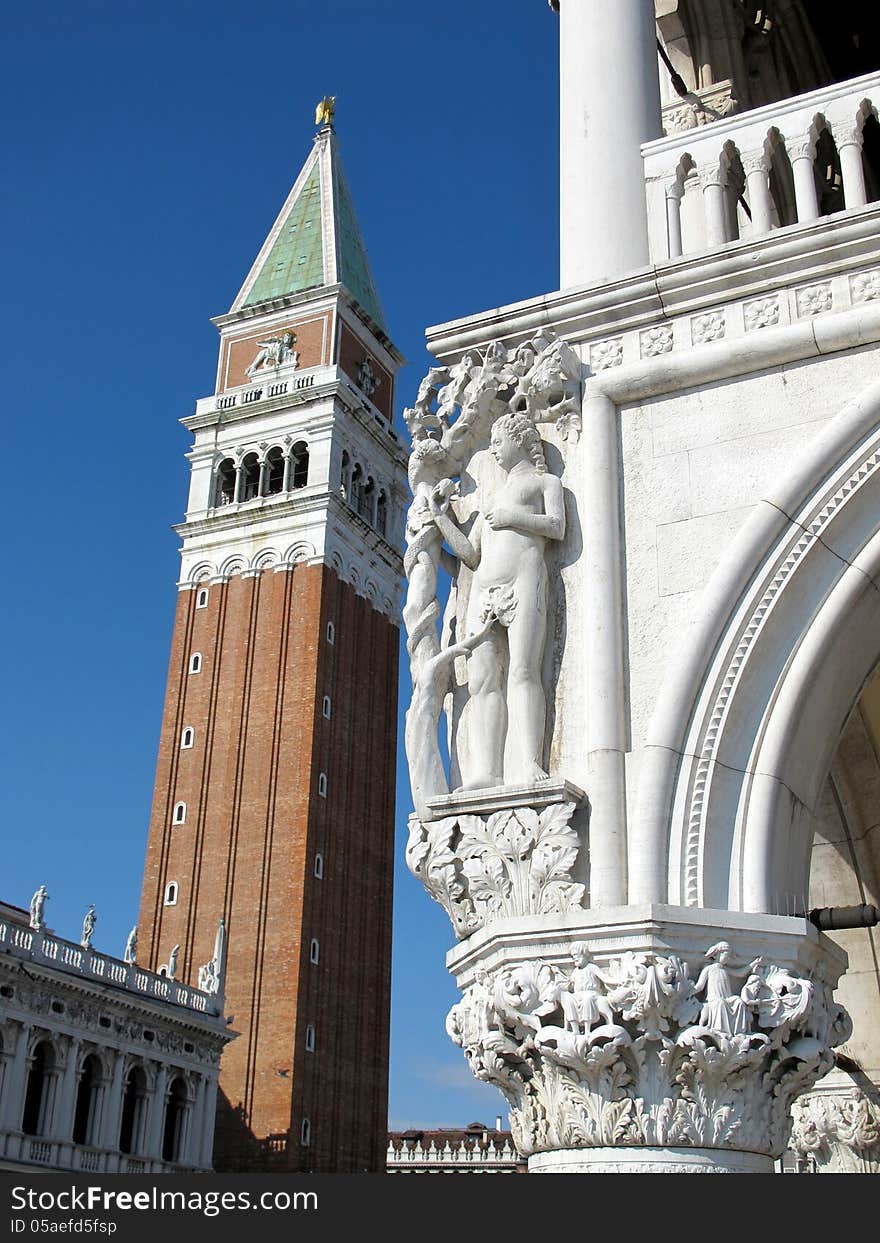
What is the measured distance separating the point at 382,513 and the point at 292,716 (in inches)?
512

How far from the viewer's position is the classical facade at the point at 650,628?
163 inches

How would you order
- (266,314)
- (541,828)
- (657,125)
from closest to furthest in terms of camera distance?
(541,828)
(657,125)
(266,314)

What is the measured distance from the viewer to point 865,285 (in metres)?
4.91

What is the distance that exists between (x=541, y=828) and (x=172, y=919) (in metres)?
49.6

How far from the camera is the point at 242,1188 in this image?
378cm

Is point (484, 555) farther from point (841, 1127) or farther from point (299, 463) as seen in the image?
point (299, 463)

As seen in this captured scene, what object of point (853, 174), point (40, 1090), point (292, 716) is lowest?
point (853, 174)

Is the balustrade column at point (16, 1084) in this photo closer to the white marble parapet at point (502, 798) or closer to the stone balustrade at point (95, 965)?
the stone balustrade at point (95, 965)

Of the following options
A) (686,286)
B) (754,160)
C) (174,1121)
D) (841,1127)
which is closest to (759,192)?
(754,160)

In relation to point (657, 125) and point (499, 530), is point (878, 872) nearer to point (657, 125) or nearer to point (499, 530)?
point (499, 530)

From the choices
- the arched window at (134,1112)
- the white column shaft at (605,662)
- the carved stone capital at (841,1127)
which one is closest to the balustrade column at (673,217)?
the white column shaft at (605,662)

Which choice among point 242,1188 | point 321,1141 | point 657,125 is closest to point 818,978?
point 242,1188

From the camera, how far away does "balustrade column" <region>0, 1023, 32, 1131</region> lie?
35.9m

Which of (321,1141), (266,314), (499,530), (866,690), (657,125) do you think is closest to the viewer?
(499,530)
